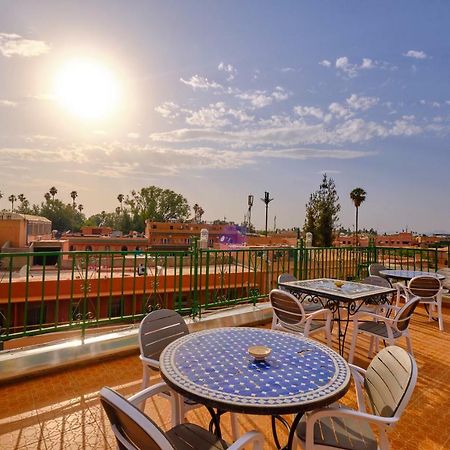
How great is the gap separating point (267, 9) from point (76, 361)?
7078 millimetres

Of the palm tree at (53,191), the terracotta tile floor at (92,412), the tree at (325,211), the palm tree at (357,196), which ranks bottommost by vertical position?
the terracotta tile floor at (92,412)

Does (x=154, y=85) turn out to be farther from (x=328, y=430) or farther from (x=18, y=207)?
(x=18, y=207)

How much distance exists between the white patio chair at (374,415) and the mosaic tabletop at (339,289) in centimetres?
175

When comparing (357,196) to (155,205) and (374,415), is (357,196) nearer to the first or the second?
(374,415)

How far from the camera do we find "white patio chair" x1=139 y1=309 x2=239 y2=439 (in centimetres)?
196

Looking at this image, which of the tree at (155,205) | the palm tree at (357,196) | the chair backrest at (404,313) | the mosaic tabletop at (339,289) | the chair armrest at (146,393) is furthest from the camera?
the tree at (155,205)

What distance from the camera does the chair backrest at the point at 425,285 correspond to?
15.9 feet

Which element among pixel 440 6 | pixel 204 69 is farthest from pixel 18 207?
pixel 440 6

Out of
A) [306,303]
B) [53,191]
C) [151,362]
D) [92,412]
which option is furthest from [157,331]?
[53,191]

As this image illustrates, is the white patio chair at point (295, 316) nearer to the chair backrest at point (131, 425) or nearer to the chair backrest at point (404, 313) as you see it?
the chair backrest at point (404, 313)

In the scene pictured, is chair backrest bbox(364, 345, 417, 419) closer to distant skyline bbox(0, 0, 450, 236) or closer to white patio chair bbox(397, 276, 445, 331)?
white patio chair bbox(397, 276, 445, 331)

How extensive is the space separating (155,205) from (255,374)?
5344 cm

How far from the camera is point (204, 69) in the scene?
27.8 feet

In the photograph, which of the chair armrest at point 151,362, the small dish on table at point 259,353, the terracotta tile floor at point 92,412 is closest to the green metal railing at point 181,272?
the terracotta tile floor at point 92,412
